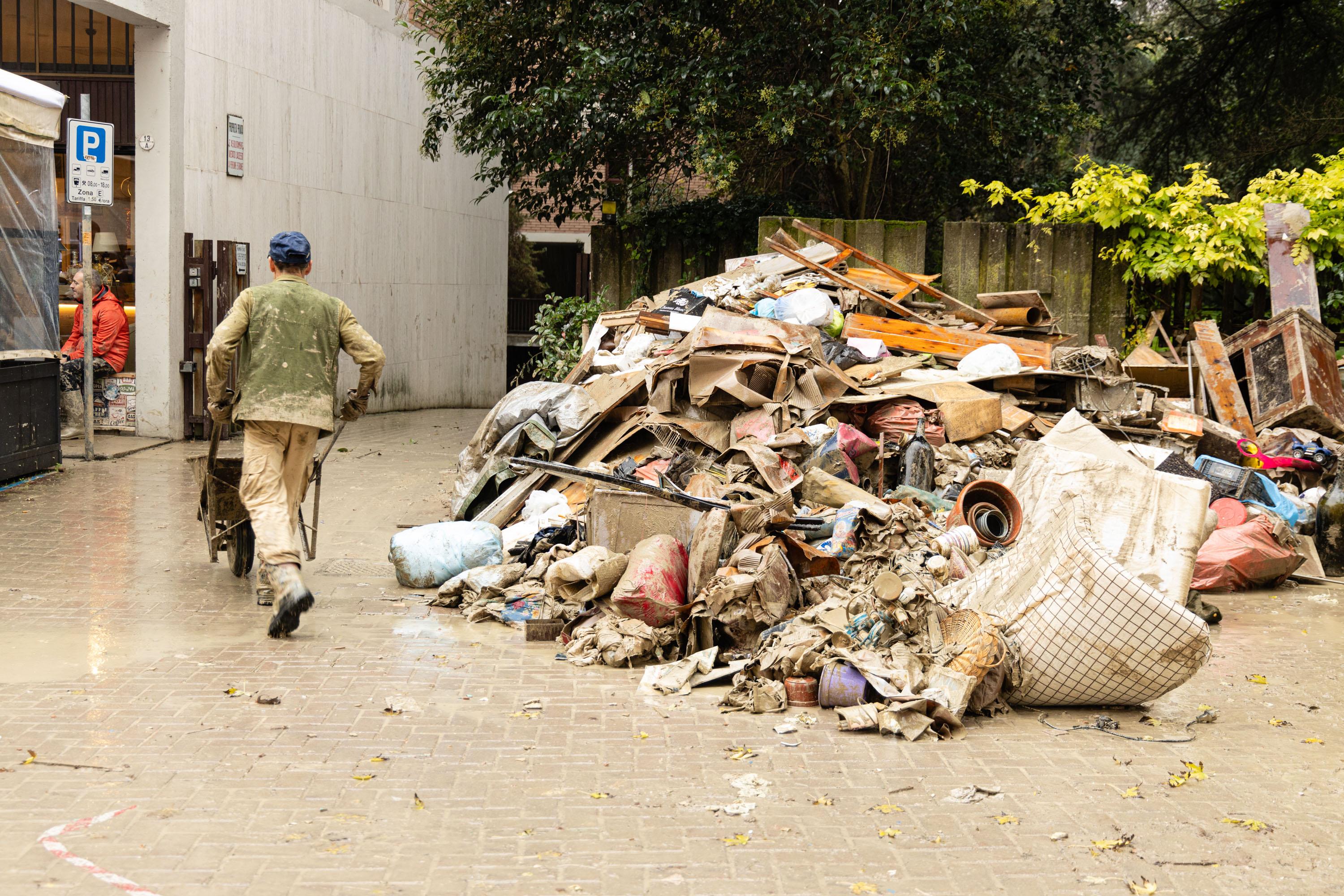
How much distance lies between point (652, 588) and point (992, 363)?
524 cm

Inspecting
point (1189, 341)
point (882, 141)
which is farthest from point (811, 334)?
point (882, 141)

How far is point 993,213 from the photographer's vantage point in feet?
64.2

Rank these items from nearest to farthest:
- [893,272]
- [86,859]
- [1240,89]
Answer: [86,859] → [893,272] → [1240,89]

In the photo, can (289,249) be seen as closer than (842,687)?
No

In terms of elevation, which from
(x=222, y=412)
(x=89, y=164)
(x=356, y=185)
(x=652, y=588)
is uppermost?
(x=356, y=185)

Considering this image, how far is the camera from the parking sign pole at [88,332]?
1143cm

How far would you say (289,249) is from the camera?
683 cm

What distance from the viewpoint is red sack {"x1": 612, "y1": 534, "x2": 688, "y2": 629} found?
246 inches

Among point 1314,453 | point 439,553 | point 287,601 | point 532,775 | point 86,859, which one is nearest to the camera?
point 86,859

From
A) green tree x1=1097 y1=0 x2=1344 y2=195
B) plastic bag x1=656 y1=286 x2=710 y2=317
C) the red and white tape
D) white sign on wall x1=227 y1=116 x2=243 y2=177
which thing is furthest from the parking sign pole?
green tree x1=1097 y1=0 x2=1344 y2=195

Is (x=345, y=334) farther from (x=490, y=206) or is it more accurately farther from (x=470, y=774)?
(x=490, y=206)

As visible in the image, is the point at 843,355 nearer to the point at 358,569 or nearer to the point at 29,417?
the point at 358,569

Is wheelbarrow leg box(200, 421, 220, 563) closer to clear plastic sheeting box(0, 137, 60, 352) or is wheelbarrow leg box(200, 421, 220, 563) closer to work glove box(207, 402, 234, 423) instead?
work glove box(207, 402, 234, 423)

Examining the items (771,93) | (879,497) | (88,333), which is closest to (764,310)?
(879,497)
